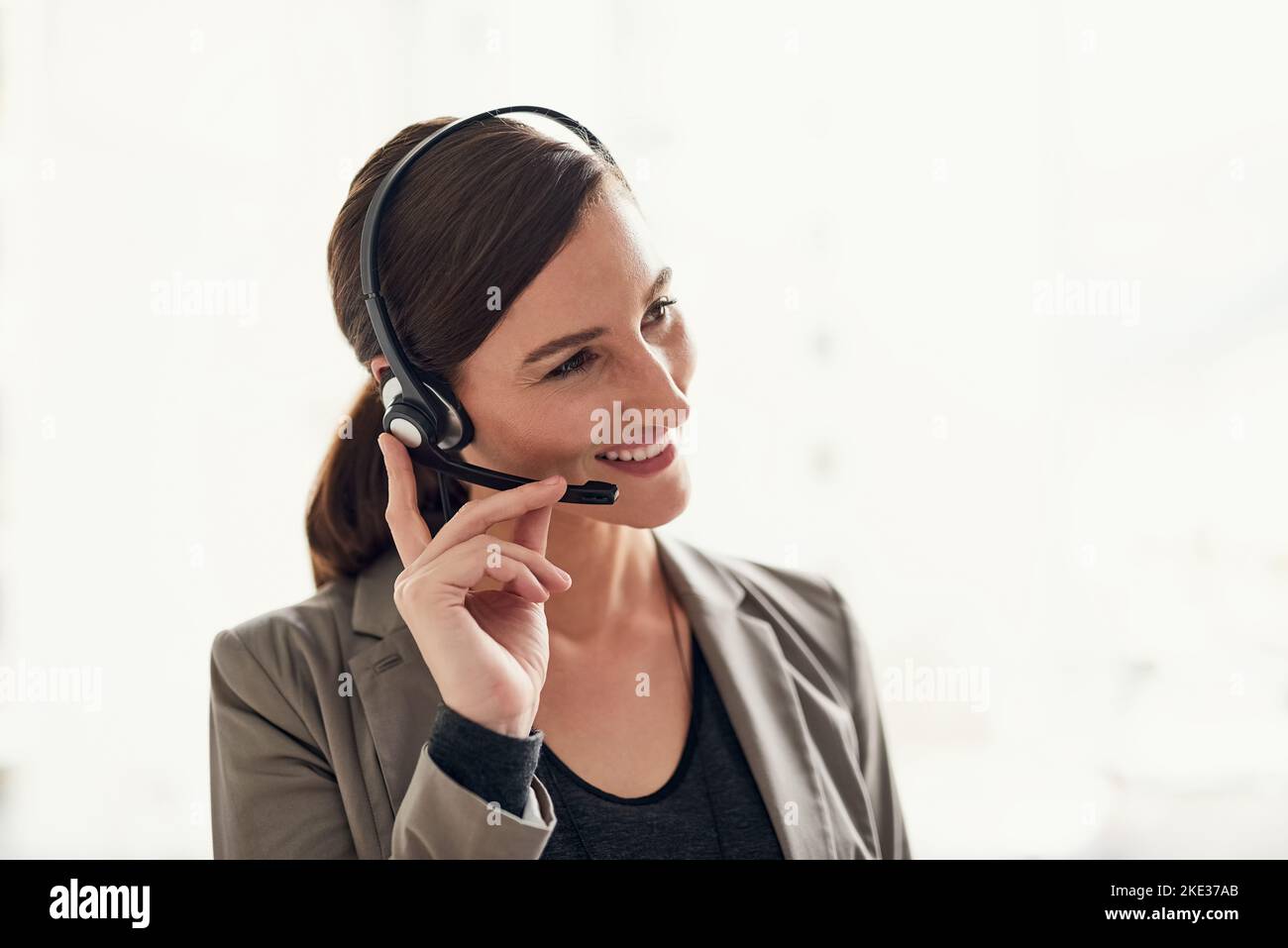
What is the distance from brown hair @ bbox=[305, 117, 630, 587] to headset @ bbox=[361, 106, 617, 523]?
20 mm

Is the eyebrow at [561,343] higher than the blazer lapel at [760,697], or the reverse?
the eyebrow at [561,343]

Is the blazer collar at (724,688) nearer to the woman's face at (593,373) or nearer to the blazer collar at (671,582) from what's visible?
the blazer collar at (671,582)

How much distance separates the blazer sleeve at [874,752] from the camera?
1120 mm

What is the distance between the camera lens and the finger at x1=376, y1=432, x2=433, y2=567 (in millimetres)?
893

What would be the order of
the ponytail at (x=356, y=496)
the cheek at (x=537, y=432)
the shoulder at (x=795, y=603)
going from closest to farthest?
the cheek at (x=537, y=432), the ponytail at (x=356, y=496), the shoulder at (x=795, y=603)

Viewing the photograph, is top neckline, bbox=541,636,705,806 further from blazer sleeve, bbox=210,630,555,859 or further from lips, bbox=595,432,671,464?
lips, bbox=595,432,671,464

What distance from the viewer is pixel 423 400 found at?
2.88 ft

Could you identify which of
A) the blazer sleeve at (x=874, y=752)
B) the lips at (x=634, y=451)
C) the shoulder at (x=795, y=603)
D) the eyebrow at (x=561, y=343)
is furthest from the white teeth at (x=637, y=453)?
the blazer sleeve at (x=874, y=752)

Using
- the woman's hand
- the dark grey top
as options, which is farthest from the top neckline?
the woman's hand

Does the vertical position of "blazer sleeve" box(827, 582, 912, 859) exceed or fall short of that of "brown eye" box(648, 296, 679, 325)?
it falls short
